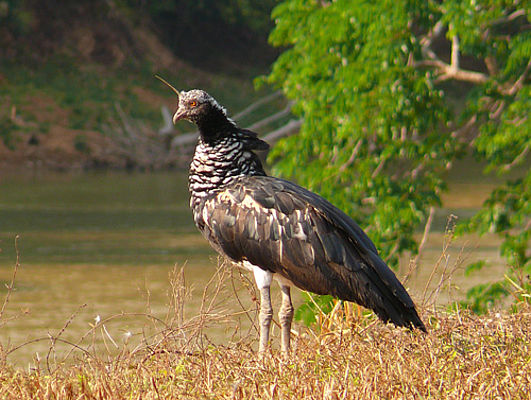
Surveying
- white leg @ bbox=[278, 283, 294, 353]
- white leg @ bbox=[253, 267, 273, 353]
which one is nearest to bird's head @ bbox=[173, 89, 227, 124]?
white leg @ bbox=[253, 267, 273, 353]

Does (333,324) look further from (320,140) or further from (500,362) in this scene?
(320,140)

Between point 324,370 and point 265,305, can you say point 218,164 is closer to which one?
point 265,305

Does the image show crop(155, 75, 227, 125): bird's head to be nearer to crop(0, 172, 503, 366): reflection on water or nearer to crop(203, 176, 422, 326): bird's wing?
crop(203, 176, 422, 326): bird's wing

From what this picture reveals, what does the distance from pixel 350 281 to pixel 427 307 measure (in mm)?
1209

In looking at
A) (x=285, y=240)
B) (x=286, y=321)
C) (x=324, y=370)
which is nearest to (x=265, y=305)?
(x=286, y=321)

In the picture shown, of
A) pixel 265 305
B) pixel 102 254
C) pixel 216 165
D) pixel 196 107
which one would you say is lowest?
pixel 102 254

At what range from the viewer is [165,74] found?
44.7m

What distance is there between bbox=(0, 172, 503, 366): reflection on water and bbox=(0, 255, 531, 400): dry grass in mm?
605

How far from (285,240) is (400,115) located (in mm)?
5075

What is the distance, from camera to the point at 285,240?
6406 millimetres

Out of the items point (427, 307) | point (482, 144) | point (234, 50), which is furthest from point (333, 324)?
point (234, 50)

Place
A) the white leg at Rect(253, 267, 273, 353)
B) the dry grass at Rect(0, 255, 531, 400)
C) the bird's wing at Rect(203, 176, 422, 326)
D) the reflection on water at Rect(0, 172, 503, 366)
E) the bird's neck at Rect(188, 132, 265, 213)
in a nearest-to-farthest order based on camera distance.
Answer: the dry grass at Rect(0, 255, 531, 400) < the bird's wing at Rect(203, 176, 422, 326) < the white leg at Rect(253, 267, 273, 353) < the bird's neck at Rect(188, 132, 265, 213) < the reflection on water at Rect(0, 172, 503, 366)

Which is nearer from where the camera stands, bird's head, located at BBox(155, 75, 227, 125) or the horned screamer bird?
the horned screamer bird

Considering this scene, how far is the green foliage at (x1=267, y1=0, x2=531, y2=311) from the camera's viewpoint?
10.9 m
